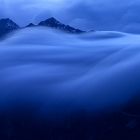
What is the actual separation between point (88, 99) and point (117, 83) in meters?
1.77

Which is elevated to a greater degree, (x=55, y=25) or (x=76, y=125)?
(x=55, y=25)

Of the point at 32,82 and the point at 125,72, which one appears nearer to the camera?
the point at 125,72

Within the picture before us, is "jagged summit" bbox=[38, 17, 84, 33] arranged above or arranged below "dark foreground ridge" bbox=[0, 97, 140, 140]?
above

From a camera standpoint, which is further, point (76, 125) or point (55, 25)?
point (55, 25)

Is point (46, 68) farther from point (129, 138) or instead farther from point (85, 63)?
point (129, 138)

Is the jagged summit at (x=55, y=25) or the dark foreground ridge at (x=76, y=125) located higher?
the jagged summit at (x=55, y=25)

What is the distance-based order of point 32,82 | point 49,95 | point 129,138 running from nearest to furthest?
point 129,138 < point 49,95 < point 32,82

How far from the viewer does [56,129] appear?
9.52 m

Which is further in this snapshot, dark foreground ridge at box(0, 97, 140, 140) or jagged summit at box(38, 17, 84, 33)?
A: jagged summit at box(38, 17, 84, 33)

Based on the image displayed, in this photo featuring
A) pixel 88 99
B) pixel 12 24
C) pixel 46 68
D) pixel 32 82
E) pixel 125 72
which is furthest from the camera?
pixel 12 24

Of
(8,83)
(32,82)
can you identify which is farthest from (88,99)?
(8,83)

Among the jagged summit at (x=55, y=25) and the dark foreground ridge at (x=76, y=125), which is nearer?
the dark foreground ridge at (x=76, y=125)

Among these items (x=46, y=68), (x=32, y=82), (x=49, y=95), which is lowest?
(x=49, y=95)

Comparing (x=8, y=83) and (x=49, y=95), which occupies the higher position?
(x=8, y=83)
